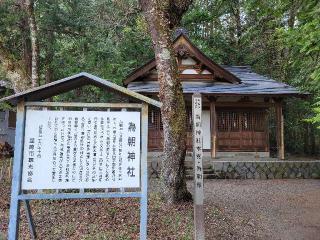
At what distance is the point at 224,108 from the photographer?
16641 mm

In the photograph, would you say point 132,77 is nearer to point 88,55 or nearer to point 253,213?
point 88,55

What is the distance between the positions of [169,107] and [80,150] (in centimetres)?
324

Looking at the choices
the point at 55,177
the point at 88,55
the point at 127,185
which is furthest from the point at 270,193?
the point at 88,55

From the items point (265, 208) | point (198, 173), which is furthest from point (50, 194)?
point (265, 208)

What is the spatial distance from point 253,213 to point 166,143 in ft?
8.73

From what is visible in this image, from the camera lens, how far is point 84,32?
51.8 feet

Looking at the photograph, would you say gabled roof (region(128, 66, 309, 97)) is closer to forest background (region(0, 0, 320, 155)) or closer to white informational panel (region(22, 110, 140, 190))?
forest background (region(0, 0, 320, 155))

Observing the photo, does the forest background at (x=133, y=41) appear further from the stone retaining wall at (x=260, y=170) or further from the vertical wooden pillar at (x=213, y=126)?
the vertical wooden pillar at (x=213, y=126)

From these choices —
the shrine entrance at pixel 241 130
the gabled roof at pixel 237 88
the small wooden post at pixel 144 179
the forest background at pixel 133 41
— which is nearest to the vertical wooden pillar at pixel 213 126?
the gabled roof at pixel 237 88

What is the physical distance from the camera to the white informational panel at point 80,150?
16.0ft

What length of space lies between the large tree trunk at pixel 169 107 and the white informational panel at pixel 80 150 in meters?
2.76

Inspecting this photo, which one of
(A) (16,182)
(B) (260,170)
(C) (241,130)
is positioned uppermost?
(C) (241,130)

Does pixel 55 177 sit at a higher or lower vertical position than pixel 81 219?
higher

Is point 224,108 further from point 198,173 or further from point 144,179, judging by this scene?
point 144,179
